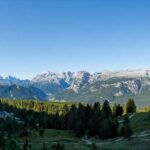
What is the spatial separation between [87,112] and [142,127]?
36.6 metres

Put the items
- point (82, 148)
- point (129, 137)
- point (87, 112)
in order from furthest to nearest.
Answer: point (87, 112) < point (129, 137) < point (82, 148)

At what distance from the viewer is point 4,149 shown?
83375mm

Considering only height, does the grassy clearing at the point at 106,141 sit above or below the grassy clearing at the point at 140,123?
below

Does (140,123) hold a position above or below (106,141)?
above

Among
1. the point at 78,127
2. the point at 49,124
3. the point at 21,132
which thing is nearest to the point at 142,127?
the point at 78,127

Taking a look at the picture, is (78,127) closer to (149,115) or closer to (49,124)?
(149,115)

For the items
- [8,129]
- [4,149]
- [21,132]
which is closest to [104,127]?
[21,132]

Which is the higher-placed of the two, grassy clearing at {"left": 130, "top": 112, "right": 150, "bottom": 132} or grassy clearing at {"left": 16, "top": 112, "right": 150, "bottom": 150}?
grassy clearing at {"left": 130, "top": 112, "right": 150, "bottom": 132}

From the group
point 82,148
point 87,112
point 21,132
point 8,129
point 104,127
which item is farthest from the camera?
point 87,112

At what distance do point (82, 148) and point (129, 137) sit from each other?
27.2 metres

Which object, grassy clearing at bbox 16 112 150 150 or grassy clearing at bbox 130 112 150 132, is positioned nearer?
grassy clearing at bbox 16 112 150 150

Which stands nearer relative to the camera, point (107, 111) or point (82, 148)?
point (82, 148)

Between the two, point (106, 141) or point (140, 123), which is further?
point (140, 123)

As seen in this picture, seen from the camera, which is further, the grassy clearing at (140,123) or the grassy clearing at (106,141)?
the grassy clearing at (140,123)
